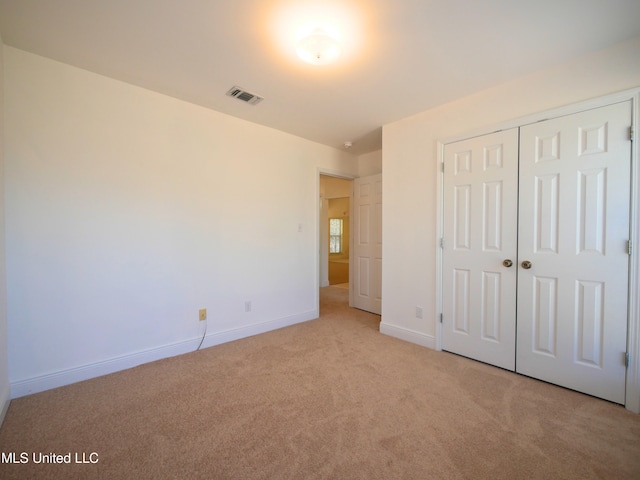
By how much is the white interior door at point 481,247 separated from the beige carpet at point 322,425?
0.92ft

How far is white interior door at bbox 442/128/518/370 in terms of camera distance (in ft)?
7.86

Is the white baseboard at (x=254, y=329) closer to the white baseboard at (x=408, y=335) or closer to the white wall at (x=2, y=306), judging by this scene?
the white baseboard at (x=408, y=335)

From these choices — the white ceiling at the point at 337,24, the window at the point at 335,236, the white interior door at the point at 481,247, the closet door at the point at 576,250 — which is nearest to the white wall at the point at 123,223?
the white ceiling at the point at 337,24

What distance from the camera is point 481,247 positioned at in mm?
2568

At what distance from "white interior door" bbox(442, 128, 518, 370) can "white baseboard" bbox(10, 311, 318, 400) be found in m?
2.20

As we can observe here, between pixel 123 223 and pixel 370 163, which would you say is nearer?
pixel 123 223

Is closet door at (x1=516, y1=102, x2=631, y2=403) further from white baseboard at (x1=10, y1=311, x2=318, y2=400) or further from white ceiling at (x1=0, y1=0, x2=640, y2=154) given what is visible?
white baseboard at (x1=10, y1=311, x2=318, y2=400)

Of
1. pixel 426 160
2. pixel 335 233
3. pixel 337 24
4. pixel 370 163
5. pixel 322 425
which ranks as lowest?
pixel 322 425

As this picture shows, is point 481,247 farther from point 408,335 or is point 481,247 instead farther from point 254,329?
point 254,329

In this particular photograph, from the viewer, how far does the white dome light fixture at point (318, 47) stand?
5.72ft

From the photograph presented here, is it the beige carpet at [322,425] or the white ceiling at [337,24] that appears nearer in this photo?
the beige carpet at [322,425]

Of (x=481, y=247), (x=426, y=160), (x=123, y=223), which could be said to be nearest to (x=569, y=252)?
(x=481, y=247)

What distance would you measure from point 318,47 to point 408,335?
2894 mm

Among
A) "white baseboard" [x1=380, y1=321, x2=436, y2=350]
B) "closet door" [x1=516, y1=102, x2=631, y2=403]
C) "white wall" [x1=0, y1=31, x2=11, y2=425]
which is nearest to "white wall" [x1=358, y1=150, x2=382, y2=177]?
"closet door" [x1=516, y1=102, x2=631, y2=403]
